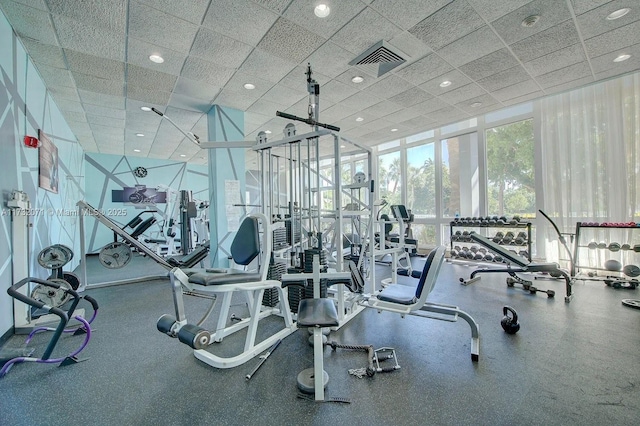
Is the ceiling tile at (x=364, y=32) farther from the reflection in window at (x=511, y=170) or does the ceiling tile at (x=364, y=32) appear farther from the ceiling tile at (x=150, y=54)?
the reflection in window at (x=511, y=170)

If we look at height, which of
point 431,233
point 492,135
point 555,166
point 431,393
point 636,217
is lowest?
point 431,393

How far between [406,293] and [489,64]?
327 centimetres

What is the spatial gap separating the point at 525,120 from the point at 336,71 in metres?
4.12

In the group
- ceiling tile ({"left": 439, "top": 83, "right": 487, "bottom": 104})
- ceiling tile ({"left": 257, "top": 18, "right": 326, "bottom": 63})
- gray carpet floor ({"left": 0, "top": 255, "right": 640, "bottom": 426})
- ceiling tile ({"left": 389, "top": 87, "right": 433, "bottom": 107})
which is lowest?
gray carpet floor ({"left": 0, "top": 255, "right": 640, "bottom": 426})

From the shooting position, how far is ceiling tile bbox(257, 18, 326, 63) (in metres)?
2.71

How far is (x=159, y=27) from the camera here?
2635 millimetres

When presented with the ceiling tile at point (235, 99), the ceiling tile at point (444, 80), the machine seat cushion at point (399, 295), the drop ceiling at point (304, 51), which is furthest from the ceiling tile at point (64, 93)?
the ceiling tile at point (444, 80)

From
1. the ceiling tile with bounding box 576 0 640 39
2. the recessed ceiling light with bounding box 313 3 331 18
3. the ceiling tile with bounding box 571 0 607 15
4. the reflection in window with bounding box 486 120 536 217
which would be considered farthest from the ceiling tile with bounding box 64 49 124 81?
the reflection in window with bounding box 486 120 536 217

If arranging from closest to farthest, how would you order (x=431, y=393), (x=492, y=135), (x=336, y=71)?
(x=431, y=393) < (x=336, y=71) < (x=492, y=135)

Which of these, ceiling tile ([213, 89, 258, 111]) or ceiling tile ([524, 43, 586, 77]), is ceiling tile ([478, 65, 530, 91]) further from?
ceiling tile ([213, 89, 258, 111])

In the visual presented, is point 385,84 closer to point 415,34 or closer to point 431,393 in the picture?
point 415,34

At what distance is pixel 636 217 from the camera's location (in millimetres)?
3936

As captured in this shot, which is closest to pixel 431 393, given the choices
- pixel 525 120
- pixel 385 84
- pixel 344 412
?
pixel 344 412

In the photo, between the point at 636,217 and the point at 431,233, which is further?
the point at 431,233
